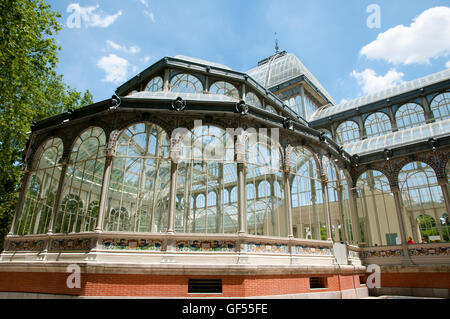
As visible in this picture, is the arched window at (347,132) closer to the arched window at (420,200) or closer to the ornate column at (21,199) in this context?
the arched window at (420,200)

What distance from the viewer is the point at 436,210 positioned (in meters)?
16.8

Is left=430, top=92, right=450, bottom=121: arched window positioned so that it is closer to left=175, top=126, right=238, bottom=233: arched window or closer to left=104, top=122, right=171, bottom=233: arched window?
left=175, top=126, right=238, bottom=233: arched window

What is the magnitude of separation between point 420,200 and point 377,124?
7075mm

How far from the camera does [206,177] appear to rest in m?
11.7

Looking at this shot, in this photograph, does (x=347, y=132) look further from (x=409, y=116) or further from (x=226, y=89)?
(x=226, y=89)

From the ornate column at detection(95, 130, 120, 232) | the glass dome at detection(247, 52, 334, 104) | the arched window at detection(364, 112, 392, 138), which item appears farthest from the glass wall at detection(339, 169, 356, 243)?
the ornate column at detection(95, 130, 120, 232)

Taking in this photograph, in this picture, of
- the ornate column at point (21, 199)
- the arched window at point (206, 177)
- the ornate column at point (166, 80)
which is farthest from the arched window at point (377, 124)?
the ornate column at point (21, 199)

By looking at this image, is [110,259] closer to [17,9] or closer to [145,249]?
[145,249]

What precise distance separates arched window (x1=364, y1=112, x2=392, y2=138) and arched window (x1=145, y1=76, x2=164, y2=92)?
1602 cm

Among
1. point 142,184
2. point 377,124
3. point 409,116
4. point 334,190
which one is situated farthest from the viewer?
point 377,124

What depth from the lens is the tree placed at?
14023mm

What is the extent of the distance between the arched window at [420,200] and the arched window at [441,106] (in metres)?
4.46

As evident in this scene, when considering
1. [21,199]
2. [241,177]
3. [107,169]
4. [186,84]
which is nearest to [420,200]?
[241,177]

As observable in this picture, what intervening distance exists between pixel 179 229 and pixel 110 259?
18.2 ft
